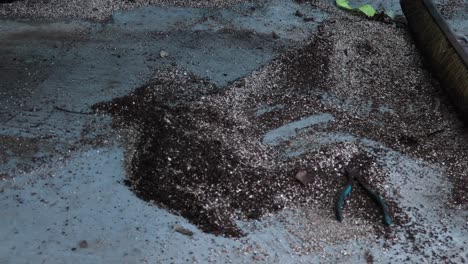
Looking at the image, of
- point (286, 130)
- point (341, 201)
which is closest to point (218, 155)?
point (286, 130)

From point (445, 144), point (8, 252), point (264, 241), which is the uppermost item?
point (445, 144)

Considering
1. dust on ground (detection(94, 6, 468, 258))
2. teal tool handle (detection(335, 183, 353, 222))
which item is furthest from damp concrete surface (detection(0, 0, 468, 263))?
teal tool handle (detection(335, 183, 353, 222))

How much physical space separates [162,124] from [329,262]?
1.32 metres

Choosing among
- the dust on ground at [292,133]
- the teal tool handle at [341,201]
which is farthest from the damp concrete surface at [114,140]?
the teal tool handle at [341,201]

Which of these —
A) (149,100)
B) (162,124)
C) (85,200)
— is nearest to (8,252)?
(85,200)

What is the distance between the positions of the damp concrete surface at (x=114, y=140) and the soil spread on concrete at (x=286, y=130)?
7 cm

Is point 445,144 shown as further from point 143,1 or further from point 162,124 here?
point 143,1

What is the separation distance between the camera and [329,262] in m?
2.64

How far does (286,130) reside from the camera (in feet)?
11.5

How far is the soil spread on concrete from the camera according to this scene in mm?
2938

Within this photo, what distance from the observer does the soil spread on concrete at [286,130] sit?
2.94m

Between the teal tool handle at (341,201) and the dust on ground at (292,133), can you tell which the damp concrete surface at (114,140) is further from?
the teal tool handle at (341,201)

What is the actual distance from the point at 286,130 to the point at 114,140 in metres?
1.07

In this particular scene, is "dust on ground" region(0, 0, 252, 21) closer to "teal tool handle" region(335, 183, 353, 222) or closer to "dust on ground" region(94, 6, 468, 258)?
"dust on ground" region(94, 6, 468, 258)
